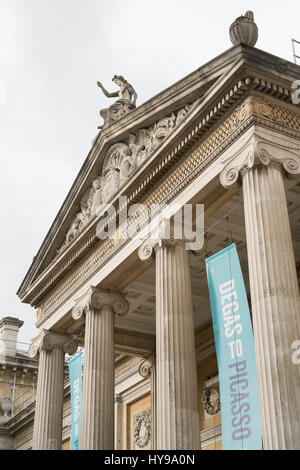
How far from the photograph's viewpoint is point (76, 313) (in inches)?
667

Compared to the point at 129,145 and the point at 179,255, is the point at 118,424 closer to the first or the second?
the point at 129,145

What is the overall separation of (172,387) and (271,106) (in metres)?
5.20

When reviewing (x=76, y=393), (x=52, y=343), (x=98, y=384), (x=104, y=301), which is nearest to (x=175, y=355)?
(x=98, y=384)

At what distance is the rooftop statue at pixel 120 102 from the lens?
673 inches

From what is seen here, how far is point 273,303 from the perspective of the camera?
1007 cm

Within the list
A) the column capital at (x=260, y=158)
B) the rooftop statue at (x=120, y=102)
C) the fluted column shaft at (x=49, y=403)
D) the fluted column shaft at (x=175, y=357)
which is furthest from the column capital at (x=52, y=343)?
the column capital at (x=260, y=158)

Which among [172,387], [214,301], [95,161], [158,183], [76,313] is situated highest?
[95,161]

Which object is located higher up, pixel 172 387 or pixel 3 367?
pixel 3 367

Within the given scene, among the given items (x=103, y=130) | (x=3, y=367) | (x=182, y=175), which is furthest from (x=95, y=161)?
(x=3, y=367)

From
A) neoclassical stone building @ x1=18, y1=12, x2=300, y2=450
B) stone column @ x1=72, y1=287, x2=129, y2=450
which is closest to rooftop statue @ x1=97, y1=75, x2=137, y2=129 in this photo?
neoclassical stone building @ x1=18, y1=12, x2=300, y2=450

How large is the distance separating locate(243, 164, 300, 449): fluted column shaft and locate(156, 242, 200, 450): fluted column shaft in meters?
2.48

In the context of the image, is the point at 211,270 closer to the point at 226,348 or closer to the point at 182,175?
the point at 226,348

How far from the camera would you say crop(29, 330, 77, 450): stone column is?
57.9 ft

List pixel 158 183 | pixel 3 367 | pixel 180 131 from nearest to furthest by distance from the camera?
1. pixel 180 131
2. pixel 158 183
3. pixel 3 367
